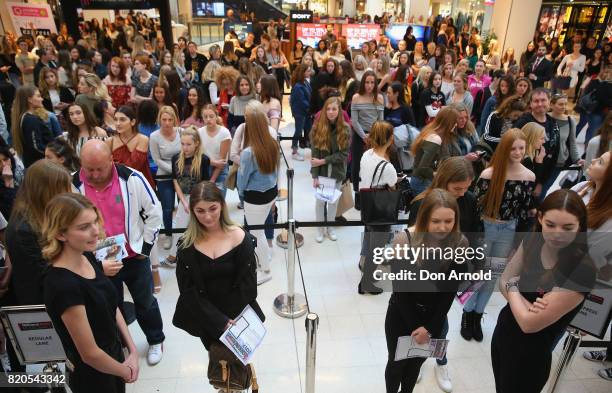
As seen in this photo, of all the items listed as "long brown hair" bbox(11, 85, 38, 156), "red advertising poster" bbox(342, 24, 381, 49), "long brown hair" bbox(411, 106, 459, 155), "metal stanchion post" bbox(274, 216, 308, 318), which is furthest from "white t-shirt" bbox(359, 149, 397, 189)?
"red advertising poster" bbox(342, 24, 381, 49)

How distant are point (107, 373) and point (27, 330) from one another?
18.8 inches

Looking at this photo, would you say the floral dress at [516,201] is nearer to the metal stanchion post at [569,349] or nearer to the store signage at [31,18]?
the metal stanchion post at [569,349]

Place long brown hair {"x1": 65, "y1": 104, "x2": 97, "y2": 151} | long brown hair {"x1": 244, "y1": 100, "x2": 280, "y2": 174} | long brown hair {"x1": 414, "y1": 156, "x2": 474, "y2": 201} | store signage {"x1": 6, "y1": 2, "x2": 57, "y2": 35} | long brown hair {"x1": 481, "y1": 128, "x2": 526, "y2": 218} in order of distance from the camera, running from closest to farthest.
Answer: long brown hair {"x1": 414, "y1": 156, "x2": 474, "y2": 201}
long brown hair {"x1": 481, "y1": 128, "x2": 526, "y2": 218}
long brown hair {"x1": 244, "y1": 100, "x2": 280, "y2": 174}
long brown hair {"x1": 65, "y1": 104, "x2": 97, "y2": 151}
store signage {"x1": 6, "y1": 2, "x2": 57, "y2": 35}

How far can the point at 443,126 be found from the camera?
13.3ft

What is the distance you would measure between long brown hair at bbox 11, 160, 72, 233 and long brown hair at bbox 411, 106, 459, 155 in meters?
3.16

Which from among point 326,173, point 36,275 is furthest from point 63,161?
point 326,173

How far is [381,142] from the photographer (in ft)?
12.0

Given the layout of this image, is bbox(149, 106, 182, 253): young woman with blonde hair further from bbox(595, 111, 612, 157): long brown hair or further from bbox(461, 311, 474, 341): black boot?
bbox(595, 111, 612, 157): long brown hair

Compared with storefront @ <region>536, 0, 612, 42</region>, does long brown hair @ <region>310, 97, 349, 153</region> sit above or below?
below

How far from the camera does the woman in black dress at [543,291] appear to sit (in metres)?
1.85

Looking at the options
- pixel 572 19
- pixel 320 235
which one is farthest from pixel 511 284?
pixel 572 19

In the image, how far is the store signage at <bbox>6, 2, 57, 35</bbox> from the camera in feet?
36.8

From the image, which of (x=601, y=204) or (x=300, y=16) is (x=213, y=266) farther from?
(x=300, y=16)

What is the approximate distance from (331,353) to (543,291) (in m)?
1.80
